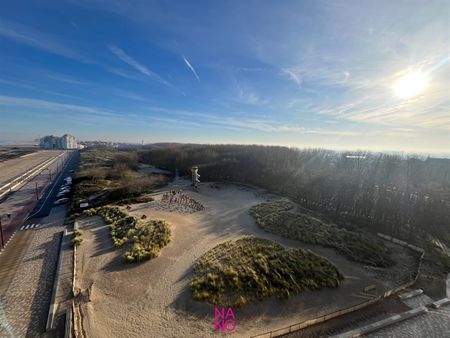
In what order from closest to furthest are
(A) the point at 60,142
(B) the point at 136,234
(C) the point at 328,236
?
(B) the point at 136,234, (C) the point at 328,236, (A) the point at 60,142

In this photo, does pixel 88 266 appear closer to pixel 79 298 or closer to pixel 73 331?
pixel 79 298

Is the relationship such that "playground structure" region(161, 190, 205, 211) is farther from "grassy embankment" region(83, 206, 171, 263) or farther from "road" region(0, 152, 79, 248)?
"road" region(0, 152, 79, 248)

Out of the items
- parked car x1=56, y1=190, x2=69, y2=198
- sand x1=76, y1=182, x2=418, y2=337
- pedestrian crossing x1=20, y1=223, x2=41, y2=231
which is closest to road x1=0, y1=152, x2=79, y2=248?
pedestrian crossing x1=20, y1=223, x2=41, y2=231

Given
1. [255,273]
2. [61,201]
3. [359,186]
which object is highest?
[359,186]

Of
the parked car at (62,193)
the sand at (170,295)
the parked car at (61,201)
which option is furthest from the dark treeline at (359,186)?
the parked car at (62,193)

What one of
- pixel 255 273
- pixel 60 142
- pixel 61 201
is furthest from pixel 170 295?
pixel 60 142

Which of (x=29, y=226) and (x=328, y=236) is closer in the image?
(x=328, y=236)

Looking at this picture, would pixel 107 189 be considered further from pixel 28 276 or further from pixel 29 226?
pixel 28 276
